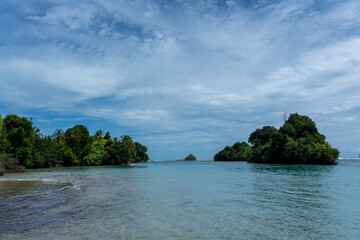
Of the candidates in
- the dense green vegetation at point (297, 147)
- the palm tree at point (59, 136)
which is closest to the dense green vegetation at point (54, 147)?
the palm tree at point (59, 136)

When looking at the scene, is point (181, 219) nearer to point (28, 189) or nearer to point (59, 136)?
point (28, 189)

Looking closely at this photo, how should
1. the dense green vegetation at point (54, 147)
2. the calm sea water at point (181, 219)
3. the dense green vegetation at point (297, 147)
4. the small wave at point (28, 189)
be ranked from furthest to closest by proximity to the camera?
1. the dense green vegetation at point (297, 147)
2. the dense green vegetation at point (54, 147)
3. the small wave at point (28, 189)
4. the calm sea water at point (181, 219)

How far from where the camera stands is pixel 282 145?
80.9m

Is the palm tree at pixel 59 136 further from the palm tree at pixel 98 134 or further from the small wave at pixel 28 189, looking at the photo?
the small wave at pixel 28 189

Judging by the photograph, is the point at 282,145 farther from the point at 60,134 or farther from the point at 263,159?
the point at 60,134

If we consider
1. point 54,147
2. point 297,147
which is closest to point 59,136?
point 54,147

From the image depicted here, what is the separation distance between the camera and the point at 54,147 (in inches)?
2761

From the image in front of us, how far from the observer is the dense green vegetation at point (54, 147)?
4791cm

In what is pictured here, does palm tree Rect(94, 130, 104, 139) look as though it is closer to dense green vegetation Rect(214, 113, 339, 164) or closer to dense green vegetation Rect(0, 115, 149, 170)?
dense green vegetation Rect(0, 115, 149, 170)

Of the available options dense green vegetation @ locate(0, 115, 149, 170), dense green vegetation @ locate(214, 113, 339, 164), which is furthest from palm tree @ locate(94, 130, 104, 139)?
dense green vegetation @ locate(214, 113, 339, 164)

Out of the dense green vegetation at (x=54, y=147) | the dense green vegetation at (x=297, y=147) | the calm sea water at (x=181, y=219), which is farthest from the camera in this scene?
the dense green vegetation at (x=297, y=147)

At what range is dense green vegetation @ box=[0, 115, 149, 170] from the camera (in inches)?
1886

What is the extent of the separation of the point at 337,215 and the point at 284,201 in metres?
2.90

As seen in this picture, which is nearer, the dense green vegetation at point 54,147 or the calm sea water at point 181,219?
the calm sea water at point 181,219
